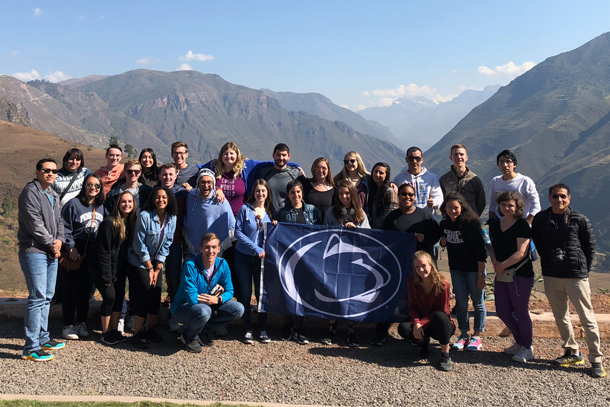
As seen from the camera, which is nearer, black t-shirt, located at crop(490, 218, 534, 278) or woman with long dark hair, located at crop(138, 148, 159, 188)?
black t-shirt, located at crop(490, 218, 534, 278)

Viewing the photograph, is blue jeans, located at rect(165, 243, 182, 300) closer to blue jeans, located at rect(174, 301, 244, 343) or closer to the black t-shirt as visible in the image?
blue jeans, located at rect(174, 301, 244, 343)

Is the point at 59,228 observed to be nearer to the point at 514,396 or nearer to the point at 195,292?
the point at 195,292

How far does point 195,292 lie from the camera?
6.20 meters

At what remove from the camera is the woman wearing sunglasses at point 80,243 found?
21.4 ft

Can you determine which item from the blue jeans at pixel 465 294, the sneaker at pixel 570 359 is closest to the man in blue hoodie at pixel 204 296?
the blue jeans at pixel 465 294

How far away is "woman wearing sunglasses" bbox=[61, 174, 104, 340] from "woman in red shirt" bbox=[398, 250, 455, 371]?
14.5ft

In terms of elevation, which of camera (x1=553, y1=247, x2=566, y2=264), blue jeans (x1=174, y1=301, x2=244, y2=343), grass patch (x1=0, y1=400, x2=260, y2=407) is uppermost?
camera (x1=553, y1=247, x2=566, y2=264)

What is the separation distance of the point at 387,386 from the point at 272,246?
259 cm

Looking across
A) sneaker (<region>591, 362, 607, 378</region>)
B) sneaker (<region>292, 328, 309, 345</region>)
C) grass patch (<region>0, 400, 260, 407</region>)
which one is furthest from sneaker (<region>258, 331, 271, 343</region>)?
sneaker (<region>591, 362, 607, 378</region>)

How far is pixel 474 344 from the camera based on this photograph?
666cm

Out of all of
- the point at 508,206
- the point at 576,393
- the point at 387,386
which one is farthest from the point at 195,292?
the point at 576,393

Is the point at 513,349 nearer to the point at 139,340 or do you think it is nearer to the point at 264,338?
the point at 264,338

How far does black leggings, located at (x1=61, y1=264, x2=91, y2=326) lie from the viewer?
22.0 ft

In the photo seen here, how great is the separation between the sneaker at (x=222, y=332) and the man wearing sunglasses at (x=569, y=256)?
14.5 feet
